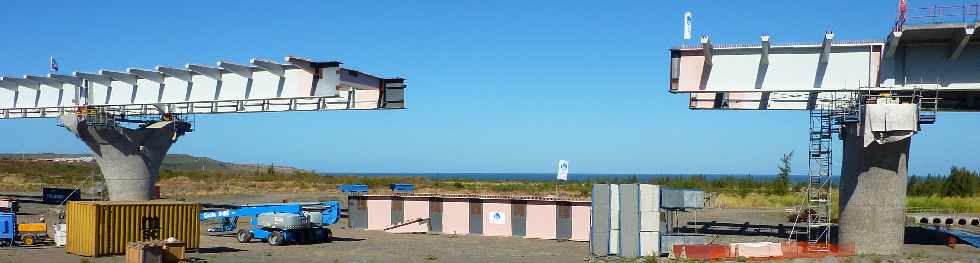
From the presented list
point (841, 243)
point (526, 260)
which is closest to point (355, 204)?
point (526, 260)

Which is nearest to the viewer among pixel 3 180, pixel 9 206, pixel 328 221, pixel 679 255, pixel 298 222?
pixel 679 255

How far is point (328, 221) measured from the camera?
3625cm

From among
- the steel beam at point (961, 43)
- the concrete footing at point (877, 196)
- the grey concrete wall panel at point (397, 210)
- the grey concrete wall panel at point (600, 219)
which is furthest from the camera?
the grey concrete wall panel at point (397, 210)

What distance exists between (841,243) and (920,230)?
13.7m

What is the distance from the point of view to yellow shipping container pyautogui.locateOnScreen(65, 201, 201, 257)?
91.2ft

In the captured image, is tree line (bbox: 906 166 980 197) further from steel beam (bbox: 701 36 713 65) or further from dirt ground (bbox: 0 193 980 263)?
steel beam (bbox: 701 36 713 65)

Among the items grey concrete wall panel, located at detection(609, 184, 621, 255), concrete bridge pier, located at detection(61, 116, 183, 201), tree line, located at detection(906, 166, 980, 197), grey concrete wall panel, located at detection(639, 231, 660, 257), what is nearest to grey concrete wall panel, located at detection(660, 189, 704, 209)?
grey concrete wall panel, located at detection(639, 231, 660, 257)

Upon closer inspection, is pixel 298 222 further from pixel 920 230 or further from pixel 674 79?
pixel 920 230

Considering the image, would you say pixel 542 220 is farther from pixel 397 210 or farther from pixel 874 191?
pixel 874 191

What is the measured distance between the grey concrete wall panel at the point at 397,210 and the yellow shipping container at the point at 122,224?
13590mm

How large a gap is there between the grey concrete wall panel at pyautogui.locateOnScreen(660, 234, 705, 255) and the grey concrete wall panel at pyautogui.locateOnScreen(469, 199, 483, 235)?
12710 mm

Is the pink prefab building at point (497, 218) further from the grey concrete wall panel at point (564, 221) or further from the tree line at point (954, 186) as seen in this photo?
the tree line at point (954, 186)

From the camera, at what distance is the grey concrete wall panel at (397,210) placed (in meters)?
42.8

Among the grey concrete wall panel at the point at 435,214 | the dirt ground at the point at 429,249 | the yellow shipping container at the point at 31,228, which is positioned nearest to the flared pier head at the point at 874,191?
the dirt ground at the point at 429,249
